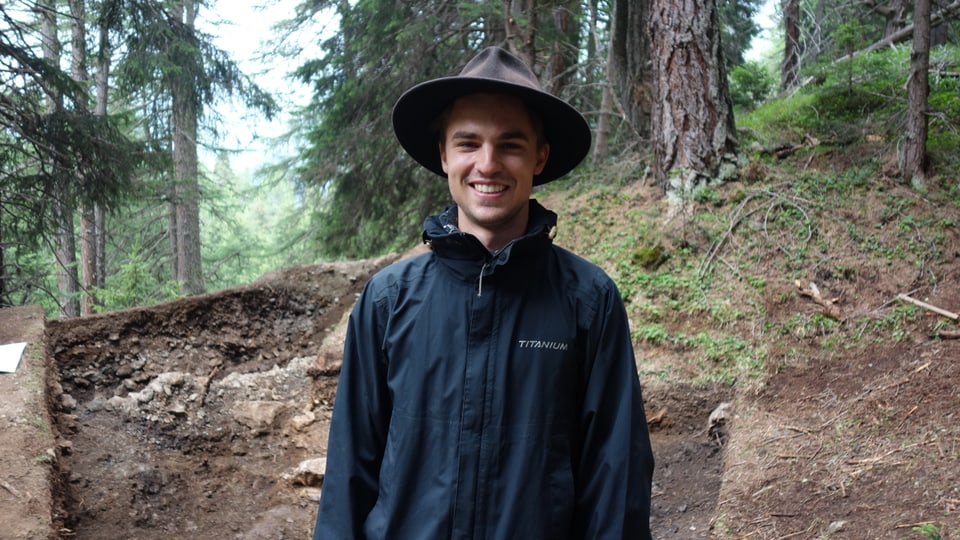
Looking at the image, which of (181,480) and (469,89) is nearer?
(469,89)

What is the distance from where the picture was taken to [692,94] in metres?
7.28

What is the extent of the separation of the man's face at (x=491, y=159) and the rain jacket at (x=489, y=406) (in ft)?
0.36

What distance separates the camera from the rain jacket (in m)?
1.74

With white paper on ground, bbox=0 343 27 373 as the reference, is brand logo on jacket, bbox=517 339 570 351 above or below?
above

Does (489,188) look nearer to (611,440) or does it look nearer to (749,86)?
(611,440)

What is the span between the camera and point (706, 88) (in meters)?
7.26

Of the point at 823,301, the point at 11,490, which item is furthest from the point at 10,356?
the point at 823,301

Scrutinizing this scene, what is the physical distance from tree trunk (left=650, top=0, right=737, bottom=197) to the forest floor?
0.42 meters

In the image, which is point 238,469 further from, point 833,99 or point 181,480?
point 833,99

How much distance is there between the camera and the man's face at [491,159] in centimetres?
190

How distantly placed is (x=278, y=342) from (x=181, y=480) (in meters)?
2.67

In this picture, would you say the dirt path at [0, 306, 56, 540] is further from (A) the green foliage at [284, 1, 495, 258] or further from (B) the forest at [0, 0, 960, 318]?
(A) the green foliage at [284, 1, 495, 258]

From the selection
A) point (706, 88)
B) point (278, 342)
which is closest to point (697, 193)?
point (706, 88)

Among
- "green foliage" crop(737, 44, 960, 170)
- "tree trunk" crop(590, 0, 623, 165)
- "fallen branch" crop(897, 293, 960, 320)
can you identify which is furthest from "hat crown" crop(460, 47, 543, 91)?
"tree trunk" crop(590, 0, 623, 165)
